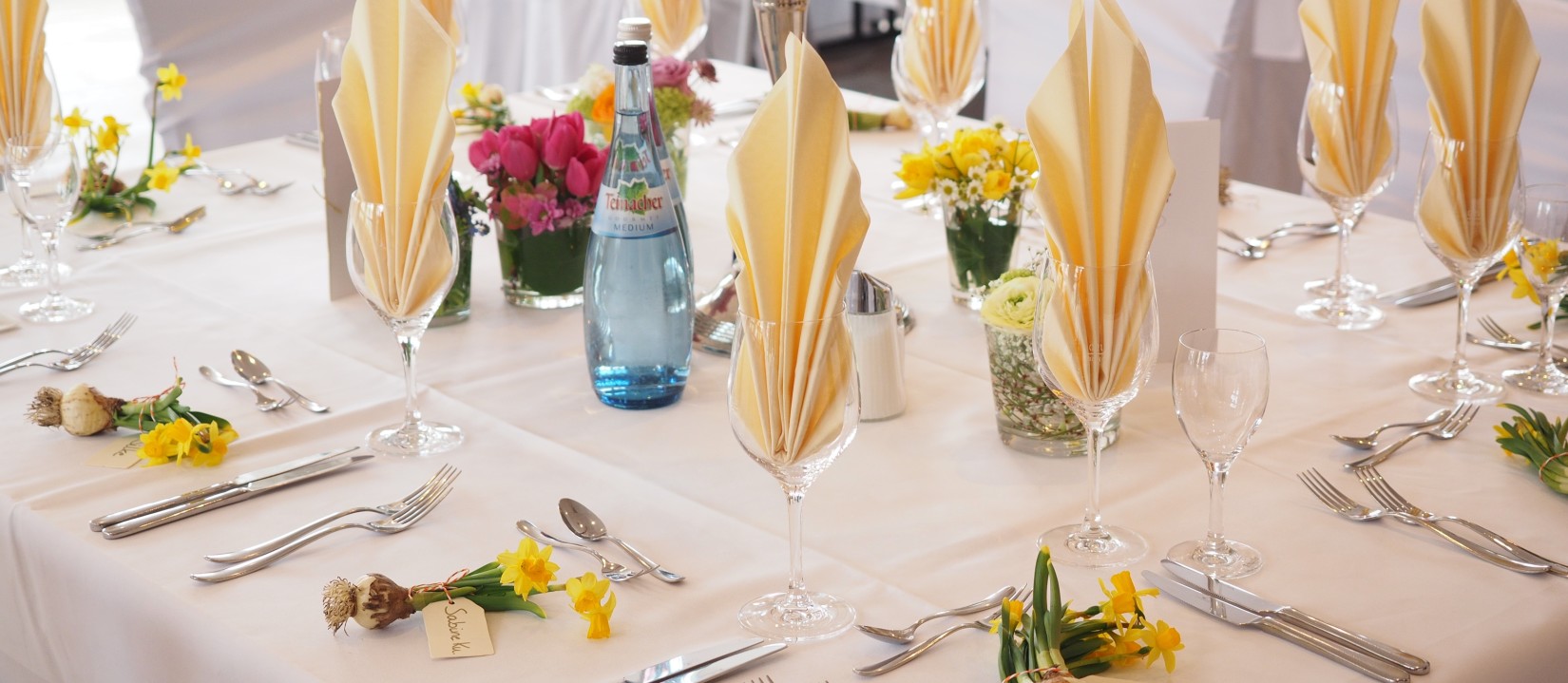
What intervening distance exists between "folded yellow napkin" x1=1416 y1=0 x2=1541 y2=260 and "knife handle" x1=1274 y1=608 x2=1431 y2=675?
0.60 m

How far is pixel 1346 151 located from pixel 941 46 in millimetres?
654

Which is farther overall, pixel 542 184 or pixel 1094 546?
pixel 542 184

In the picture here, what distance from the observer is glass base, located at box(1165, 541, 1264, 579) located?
1.07 meters

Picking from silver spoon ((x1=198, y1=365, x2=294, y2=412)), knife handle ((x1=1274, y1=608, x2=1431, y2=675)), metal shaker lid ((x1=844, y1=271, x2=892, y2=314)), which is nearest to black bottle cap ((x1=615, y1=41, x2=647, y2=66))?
metal shaker lid ((x1=844, y1=271, x2=892, y2=314))

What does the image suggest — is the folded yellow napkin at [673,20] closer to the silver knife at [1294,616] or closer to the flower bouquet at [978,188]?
the flower bouquet at [978,188]

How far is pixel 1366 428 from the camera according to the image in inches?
52.8

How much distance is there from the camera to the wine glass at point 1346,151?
1562 mm

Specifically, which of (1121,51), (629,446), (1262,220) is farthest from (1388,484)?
(1262,220)

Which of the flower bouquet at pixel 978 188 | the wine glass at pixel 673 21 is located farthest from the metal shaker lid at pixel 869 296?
the wine glass at pixel 673 21

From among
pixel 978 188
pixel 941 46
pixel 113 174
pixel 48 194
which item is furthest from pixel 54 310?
pixel 941 46

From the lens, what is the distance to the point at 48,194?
1.63 meters

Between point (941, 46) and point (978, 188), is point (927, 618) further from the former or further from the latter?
point (941, 46)

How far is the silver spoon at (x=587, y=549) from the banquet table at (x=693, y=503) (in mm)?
13

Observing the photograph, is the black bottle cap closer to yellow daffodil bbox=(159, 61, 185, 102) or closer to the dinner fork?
the dinner fork
